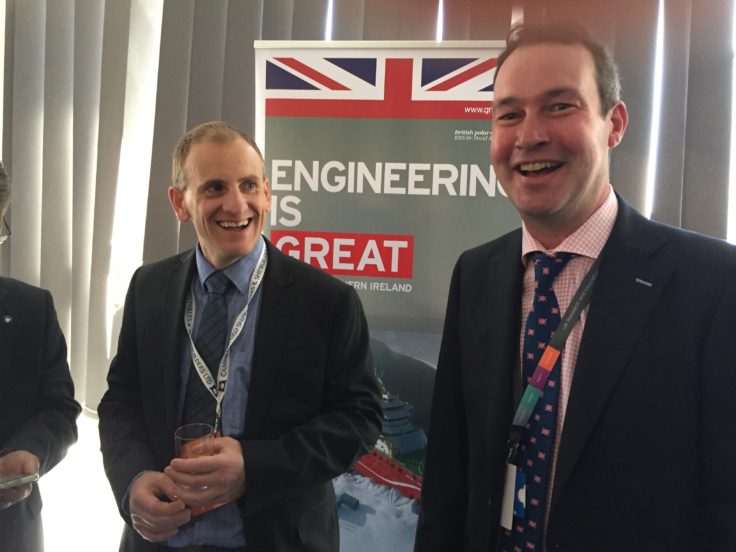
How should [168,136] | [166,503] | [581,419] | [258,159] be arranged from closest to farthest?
1. [581,419]
2. [166,503]
3. [258,159]
4. [168,136]

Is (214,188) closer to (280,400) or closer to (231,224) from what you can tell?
(231,224)

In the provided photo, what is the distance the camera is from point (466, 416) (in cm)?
148

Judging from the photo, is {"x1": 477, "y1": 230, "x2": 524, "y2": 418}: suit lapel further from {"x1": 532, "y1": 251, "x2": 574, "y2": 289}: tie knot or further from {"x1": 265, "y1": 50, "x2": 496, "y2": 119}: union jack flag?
{"x1": 265, "y1": 50, "x2": 496, "y2": 119}: union jack flag

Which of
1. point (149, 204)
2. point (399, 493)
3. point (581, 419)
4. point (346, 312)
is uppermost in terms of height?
point (149, 204)

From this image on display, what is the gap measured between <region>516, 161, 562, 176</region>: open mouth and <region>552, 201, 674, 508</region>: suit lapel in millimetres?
198

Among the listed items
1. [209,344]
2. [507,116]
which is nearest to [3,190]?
[209,344]

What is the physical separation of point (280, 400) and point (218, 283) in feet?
1.22

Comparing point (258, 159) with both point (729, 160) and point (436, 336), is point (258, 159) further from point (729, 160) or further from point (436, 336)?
point (729, 160)

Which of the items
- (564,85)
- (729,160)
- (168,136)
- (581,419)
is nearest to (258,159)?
(564,85)

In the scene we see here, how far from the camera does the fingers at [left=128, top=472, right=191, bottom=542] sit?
140cm

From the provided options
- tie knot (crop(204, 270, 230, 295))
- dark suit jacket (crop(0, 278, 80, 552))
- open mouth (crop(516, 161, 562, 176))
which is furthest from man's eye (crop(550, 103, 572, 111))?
dark suit jacket (crop(0, 278, 80, 552))

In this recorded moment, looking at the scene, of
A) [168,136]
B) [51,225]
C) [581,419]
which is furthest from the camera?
[51,225]

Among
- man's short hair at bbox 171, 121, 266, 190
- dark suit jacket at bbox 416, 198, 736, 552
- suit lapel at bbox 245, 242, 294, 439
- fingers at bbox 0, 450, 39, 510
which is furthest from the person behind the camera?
man's short hair at bbox 171, 121, 266, 190

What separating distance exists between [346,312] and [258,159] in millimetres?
509
